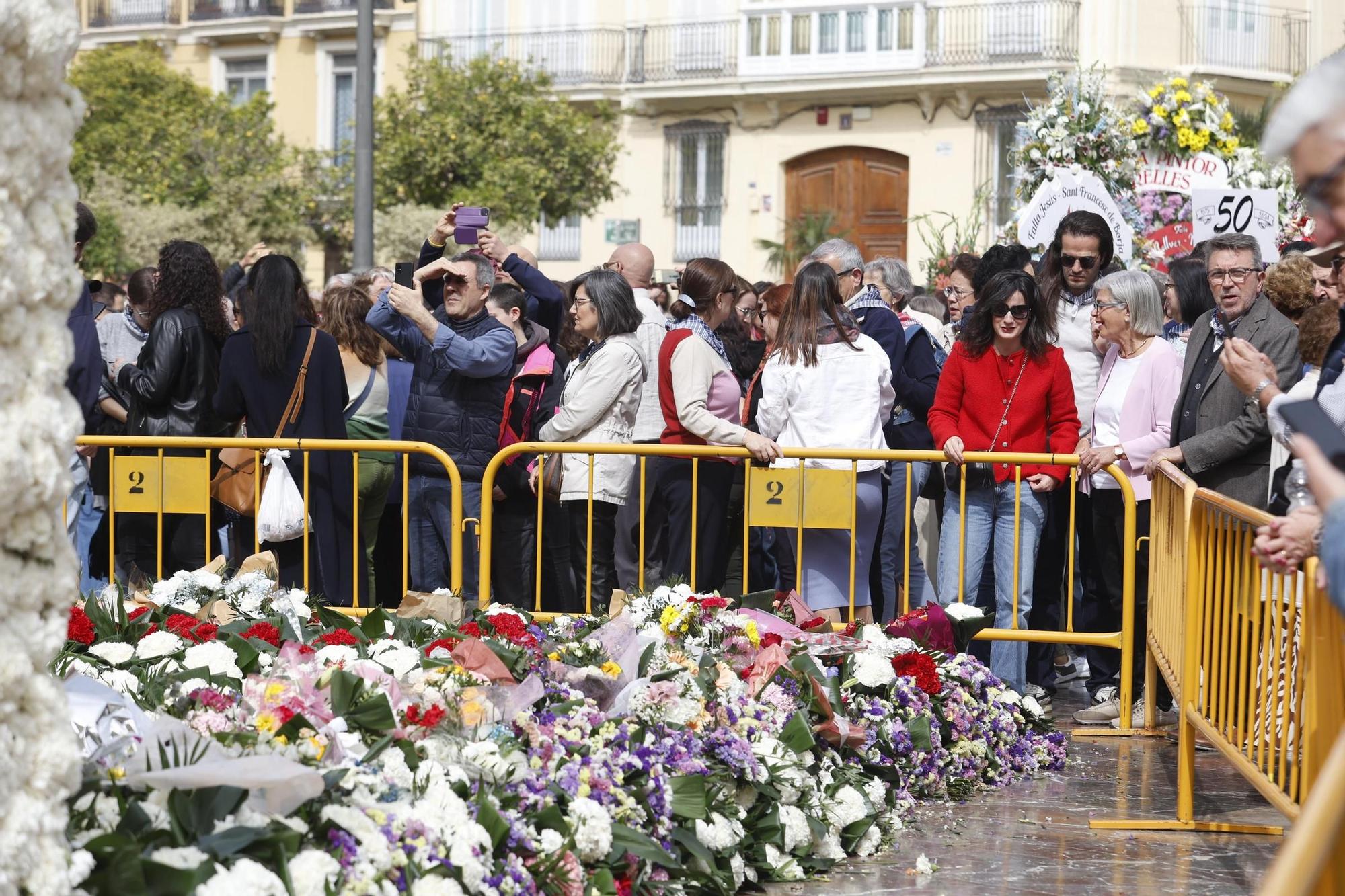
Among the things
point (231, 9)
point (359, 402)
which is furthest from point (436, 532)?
point (231, 9)

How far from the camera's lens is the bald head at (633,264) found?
9.79 m

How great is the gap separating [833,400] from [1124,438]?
1257mm

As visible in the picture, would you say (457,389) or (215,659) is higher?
(457,389)

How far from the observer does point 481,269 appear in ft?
28.5

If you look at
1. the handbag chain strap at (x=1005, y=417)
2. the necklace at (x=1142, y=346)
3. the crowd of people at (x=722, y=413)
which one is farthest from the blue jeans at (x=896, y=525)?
the necklace at (x=1142, y=346)

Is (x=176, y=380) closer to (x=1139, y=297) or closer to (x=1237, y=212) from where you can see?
(x=1139, y=297)

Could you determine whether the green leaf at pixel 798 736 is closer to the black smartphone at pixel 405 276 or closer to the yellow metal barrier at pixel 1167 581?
the yellow metal barrier at pixel 1167 581

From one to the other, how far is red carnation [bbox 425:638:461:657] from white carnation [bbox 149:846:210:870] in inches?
77.1

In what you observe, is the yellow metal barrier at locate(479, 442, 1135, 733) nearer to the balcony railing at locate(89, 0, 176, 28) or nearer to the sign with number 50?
the sign with number 50

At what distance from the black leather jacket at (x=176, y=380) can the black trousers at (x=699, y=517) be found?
2.23 meters

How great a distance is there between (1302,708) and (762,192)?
29769mm

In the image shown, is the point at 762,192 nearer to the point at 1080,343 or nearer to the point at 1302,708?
the point at 1080,343

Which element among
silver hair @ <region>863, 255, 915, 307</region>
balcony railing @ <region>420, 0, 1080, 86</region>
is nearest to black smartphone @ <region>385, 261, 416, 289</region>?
silver hair @ <region>863, 255, 915, 307</region>

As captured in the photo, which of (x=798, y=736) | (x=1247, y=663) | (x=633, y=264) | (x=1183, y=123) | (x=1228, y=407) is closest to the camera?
(x=1247, y=663)
